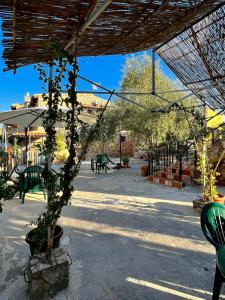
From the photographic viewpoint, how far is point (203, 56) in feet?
17.4

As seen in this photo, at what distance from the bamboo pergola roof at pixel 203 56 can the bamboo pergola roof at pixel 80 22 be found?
225 cm

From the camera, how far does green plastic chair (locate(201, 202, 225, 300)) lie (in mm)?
1913

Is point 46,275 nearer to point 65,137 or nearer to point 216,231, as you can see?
point 65,137

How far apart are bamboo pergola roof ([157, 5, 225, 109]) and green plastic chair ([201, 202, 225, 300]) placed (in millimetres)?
3279

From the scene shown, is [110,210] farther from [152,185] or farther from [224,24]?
[224,24]

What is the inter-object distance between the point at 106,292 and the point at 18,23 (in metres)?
2.72

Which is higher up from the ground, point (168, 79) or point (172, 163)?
point (168, 79)

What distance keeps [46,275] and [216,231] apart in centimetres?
170

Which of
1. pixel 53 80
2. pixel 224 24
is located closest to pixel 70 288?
pixel 53 80

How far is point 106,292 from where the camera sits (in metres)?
2.19

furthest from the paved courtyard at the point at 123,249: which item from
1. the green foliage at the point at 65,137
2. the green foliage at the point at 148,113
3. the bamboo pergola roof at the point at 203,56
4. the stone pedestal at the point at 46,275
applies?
Result: the green foliage at the point at 148,113

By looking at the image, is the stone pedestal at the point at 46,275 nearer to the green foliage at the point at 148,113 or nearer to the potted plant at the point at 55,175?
the potted plant at the point at 55,175

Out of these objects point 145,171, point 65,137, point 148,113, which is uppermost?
point 148,113

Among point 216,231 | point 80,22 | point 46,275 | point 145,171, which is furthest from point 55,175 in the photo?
point 145,171
